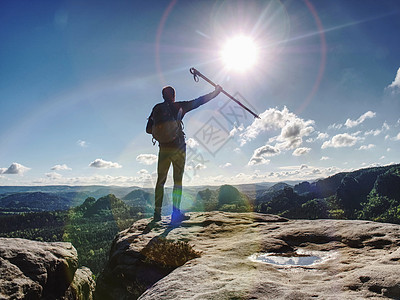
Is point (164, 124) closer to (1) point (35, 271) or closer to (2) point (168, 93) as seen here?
(2) point (168, 93)

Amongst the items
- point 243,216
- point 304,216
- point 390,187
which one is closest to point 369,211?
point 390,187

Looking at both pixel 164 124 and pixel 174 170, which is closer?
pixel 164 124

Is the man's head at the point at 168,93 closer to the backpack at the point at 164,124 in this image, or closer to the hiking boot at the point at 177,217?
the backpack at the point at 164,124

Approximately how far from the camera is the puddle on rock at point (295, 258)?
14.1 ft

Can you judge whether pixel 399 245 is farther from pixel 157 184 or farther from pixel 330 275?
pixel 157 184

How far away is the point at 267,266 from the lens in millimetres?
4113

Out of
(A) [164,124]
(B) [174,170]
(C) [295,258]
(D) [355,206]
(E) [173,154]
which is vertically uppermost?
(A) [164,124]

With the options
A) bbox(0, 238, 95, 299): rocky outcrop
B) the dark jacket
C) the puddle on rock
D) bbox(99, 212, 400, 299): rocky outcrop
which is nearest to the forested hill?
the dark jacket

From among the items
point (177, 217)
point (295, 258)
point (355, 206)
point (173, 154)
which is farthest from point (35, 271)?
point (355, 206)

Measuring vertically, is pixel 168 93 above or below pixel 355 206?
above

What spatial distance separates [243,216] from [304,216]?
156 m

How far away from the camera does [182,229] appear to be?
25.2ft

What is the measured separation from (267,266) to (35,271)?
4.26m

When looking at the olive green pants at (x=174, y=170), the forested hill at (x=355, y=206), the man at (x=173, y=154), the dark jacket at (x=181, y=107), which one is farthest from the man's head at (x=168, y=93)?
the forested hill at (x=355, y=206)
